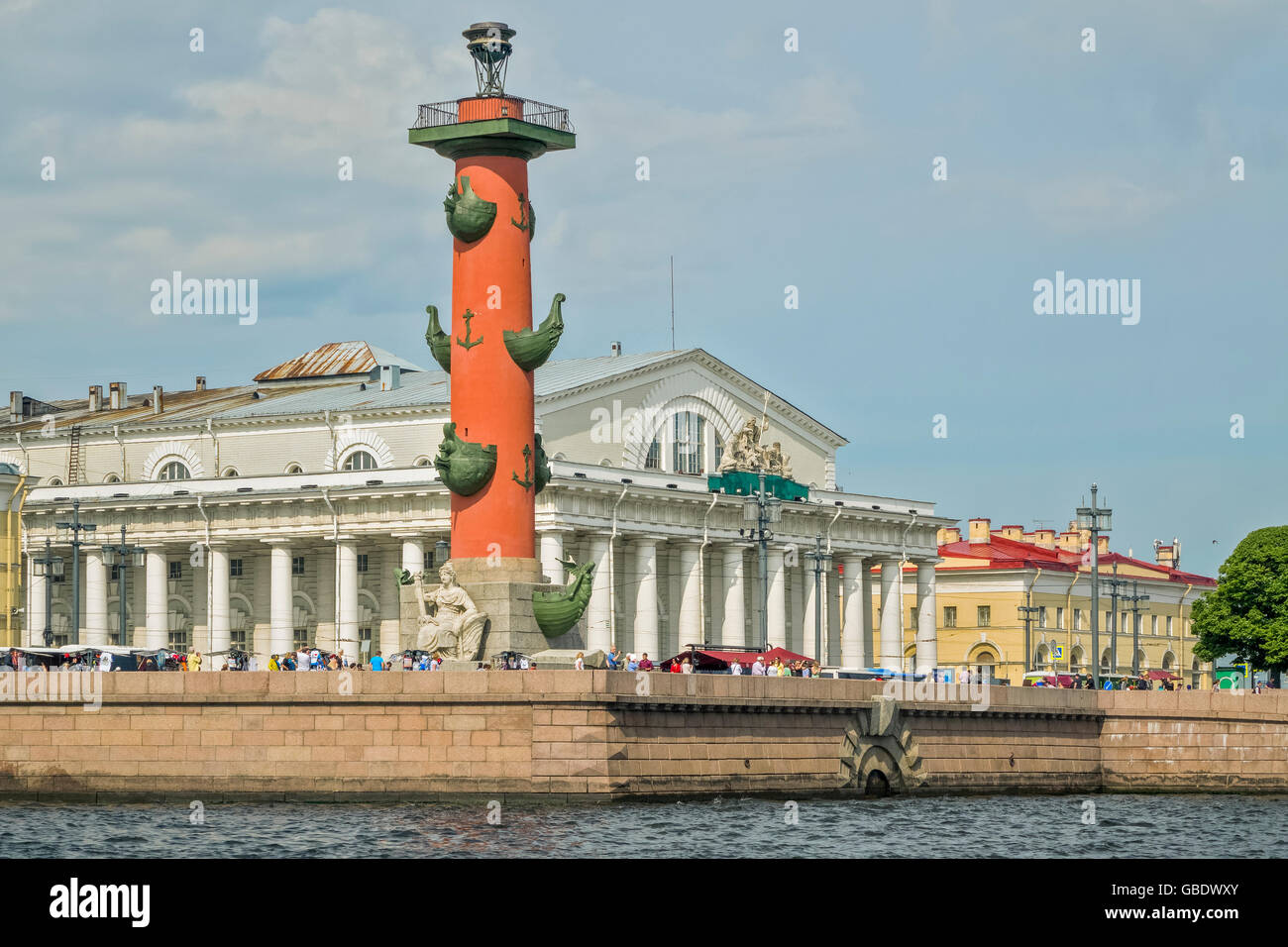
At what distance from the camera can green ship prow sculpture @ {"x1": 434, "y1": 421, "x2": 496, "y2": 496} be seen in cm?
4412

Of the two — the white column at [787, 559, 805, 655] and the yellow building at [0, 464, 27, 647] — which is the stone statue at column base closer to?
the yellow building at [0, 464, 27, 647]

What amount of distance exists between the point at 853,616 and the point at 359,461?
65.5 ft

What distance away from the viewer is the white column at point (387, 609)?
249 ft

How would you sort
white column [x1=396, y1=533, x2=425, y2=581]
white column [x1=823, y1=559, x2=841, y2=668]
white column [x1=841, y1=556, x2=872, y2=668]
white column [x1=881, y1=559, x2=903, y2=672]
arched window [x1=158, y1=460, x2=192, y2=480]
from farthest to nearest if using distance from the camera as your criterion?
white column [x1=881, y1=559, x2=903, y2=672] < white column [x1=823, y1=559, x2=841, y2=668] < white column [x1=841, y1=556, x2=872, y2=668] < arched window [x1=158, y1=460, x2=192, y2=480] < white column [x1=396, y1=533, x2=425, y2=581]

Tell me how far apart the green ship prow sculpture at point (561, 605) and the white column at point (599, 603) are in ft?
88.3

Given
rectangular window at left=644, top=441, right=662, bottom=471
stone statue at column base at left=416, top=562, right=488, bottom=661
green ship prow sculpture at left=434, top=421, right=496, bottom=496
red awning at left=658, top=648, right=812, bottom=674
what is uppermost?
rectangular window at left=644, top=441, right=662, bottom=471

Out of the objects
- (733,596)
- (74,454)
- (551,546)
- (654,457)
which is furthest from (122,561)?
(733,596)

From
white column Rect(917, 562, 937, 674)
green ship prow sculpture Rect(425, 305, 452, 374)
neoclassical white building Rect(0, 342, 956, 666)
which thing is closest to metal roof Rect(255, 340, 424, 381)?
neoclassical white building Rect(0, 342, 956, 666)

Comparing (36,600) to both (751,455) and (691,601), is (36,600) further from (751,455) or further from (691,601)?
(751,455)

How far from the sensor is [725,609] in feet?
268

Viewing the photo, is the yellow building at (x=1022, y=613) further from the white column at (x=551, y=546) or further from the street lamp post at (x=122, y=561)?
the street lamp post at (x=122, y=561)

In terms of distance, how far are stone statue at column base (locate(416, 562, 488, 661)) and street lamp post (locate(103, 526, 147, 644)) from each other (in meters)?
17.6

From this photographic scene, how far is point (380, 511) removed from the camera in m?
74.0

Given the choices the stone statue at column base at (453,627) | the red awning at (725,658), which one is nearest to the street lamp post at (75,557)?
the red awning at (725,658)
